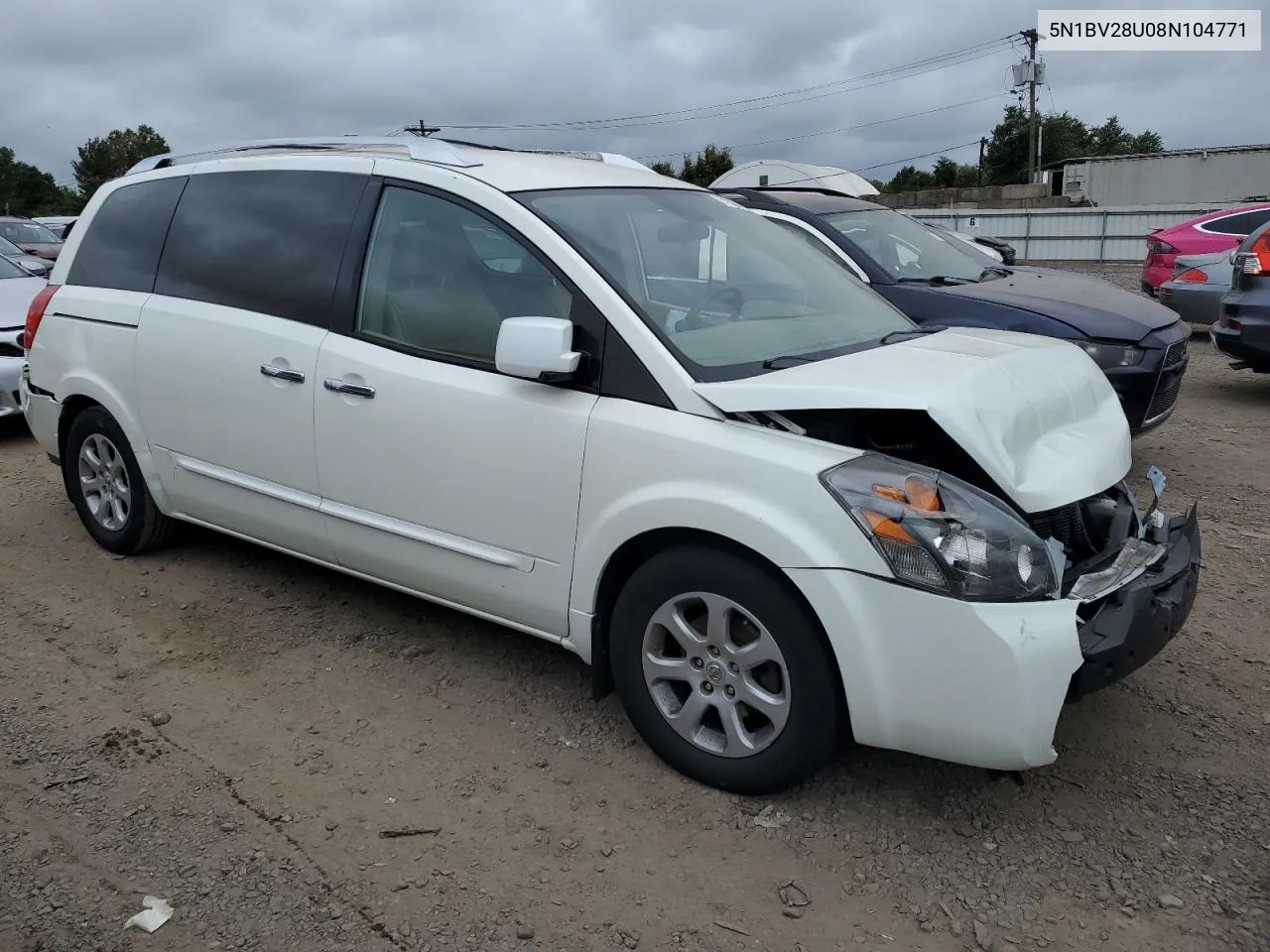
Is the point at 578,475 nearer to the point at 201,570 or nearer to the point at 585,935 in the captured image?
the point at 585,935

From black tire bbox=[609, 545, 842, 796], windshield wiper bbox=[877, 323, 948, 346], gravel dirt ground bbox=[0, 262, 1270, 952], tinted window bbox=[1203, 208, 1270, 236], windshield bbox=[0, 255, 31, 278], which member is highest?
tinted window bbox=[1203, 208, 1270, 236]

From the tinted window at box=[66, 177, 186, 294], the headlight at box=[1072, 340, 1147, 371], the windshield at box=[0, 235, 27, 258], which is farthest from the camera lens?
the windshield at box=[0, 235, 27, 258]

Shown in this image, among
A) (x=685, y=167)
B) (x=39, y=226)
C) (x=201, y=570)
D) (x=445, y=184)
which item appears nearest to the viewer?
(x=445, y=184)

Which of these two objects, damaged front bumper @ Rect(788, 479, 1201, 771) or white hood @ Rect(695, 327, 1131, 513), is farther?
white hood @ Rect(695, 327, 1131, 513)

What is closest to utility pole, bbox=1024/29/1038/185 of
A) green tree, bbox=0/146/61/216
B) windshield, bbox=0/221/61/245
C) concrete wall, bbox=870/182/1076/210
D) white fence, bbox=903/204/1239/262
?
concrete wall, bbox=870/182/1076/210

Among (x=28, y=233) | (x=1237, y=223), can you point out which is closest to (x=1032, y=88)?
(x=1237, y=223)

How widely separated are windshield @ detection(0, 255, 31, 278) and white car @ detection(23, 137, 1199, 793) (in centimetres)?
561

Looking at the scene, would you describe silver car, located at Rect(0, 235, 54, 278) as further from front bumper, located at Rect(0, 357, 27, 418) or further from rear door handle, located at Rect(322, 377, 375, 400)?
rear door handle, located at Rect(322, 377, 375, 400)

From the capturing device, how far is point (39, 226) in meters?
19.5

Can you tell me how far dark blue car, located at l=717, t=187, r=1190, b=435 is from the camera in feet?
19.6

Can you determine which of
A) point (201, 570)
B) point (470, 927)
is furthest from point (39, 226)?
point (470, 927)

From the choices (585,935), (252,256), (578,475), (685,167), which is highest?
(685,167)

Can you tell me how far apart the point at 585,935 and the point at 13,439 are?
7.14m

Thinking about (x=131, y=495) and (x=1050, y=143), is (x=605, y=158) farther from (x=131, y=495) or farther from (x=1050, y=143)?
(x=1050, y=143)
